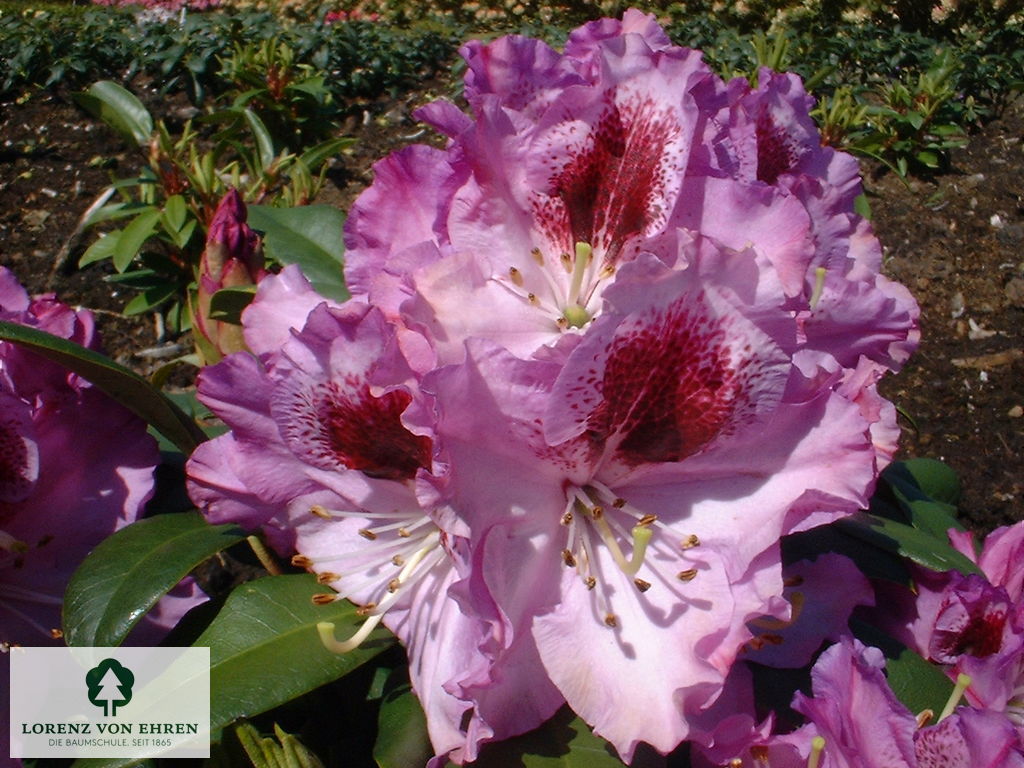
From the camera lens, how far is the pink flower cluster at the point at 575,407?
25.3 inches

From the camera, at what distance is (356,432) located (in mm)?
721


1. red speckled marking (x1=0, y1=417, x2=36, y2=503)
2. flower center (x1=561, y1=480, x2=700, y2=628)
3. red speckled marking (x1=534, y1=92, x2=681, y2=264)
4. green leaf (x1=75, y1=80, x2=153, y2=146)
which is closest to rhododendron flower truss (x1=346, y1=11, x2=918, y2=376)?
red speckled marking (x1=534, y1=92, x2=681, y2=264)

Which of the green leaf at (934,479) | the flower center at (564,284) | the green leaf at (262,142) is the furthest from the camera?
the green leaf at (262,142)

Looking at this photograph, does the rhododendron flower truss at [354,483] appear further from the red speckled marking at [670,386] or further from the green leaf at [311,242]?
the green leaf at [311,242]

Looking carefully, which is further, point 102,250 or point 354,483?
point 102,250

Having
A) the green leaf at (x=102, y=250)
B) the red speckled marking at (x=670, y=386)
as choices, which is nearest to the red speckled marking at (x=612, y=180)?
the red speckled marking at (x=670, y=386)

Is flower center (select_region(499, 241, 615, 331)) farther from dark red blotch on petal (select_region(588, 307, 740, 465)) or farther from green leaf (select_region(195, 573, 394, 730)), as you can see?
green leaf (select_region(195, 573, 394, 730))

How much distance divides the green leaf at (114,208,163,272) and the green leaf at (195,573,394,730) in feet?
5.30

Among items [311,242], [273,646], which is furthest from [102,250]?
[273,646]

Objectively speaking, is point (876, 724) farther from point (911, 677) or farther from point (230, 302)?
point (230, 302)

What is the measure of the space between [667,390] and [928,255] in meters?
2.67

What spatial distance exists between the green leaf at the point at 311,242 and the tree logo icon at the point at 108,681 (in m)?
0.51

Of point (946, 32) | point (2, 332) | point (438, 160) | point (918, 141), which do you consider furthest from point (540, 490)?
point (946, 32)

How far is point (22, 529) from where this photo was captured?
36.2 inches
